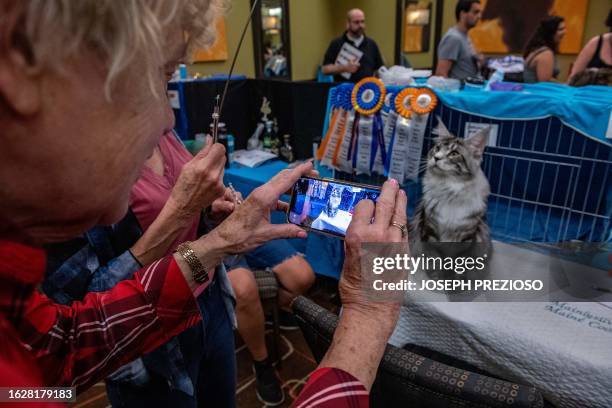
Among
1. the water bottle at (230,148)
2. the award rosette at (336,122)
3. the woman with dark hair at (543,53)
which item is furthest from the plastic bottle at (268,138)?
the woman with dark hair at (543,53)

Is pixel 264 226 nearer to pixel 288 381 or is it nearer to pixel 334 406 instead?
pixel 334 406

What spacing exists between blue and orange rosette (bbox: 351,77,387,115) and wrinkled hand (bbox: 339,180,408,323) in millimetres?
1422

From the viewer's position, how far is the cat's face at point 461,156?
1678 millimetres

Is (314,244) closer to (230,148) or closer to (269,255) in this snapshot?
(269,255)

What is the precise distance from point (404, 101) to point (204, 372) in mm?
1422

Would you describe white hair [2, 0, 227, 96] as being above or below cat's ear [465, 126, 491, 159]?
above

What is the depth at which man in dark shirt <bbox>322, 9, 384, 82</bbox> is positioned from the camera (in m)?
4.23

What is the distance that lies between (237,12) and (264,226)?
4939 mm

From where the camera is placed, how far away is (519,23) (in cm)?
610

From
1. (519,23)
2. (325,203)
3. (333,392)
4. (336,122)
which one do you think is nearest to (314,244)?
(336,122)

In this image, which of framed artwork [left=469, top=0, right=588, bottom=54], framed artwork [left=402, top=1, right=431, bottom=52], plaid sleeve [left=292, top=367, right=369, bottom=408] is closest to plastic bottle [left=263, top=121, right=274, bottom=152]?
plaid sleeve [left=292, top=367, right=369, bottom=408]

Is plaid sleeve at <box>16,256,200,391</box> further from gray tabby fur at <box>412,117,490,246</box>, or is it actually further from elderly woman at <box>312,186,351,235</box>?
gray tabby fur at <box>412,117,490,246</box>

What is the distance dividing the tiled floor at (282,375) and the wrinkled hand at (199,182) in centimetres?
133

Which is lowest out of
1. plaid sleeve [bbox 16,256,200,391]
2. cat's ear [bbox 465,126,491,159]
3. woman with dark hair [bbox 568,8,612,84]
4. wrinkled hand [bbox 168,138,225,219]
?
plaid sleeve [bbox 16,256,200,391]
